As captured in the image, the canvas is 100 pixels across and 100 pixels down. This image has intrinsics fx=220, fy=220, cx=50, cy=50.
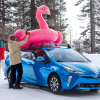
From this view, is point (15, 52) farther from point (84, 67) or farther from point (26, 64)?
point (84, 67)

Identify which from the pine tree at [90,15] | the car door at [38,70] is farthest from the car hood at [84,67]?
the pine tree at [90,15]

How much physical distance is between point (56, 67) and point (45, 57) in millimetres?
856

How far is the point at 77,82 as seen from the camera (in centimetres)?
649

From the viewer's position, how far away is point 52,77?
7.07 m

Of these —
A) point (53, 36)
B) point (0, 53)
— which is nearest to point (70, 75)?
point (53, 36)

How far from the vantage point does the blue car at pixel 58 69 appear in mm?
6578

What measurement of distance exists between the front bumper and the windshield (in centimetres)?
100

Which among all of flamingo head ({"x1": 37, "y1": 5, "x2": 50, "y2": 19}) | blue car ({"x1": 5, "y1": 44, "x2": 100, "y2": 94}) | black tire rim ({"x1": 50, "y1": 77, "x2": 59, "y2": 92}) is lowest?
black tire rim ({"x1": 50, "y1": 77, "x2": 59, "y2": 92})

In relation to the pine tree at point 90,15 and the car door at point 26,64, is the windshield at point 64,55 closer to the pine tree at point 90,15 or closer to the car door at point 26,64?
the car door at point 26,64

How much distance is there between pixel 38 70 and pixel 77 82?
169 centimetres

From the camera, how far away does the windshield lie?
758cm

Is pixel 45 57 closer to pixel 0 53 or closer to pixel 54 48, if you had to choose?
pixel 54 48

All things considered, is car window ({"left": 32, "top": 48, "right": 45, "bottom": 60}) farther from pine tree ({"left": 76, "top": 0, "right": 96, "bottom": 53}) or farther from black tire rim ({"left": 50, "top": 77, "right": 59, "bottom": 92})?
pine tree ({"left": 76, "top": 0, "right": 96, "bottom": 53})

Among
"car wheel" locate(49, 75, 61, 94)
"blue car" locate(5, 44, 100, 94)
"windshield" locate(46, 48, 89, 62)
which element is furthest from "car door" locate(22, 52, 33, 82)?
"car wheel" locate(49, 75, 61, 94)
